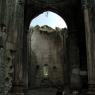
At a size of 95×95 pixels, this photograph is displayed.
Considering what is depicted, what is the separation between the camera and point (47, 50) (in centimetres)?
→ 2481

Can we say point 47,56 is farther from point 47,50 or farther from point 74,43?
point 74,43

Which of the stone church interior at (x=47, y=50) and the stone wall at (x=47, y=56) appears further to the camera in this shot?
the stone wall at (x=47, y=56)

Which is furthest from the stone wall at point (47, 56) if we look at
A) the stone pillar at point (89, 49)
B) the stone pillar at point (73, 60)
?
the stone pillar at point (89, 49)

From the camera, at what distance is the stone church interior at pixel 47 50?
3875 mm

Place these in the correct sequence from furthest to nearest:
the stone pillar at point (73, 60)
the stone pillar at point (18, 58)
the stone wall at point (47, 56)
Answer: the stone wall at point (47, 56) → the stone pillar at point (73, 60) → the stone pillar at point (18, 58)

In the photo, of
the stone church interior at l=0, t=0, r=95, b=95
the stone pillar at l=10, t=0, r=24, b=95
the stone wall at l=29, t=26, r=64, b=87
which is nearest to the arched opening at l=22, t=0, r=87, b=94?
the stone church interior at l=0, t=0, r=95, b=95

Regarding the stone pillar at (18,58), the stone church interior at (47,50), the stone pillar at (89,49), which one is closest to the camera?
the stone church interior at (47,50)

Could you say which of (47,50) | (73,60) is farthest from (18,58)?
(47,50)

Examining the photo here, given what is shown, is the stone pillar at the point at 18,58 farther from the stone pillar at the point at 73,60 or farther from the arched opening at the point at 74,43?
the stone pillar at the point at 73,60

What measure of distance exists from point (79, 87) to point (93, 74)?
17.2ft

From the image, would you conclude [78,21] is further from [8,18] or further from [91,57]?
[8,18]

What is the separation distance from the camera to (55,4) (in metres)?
18.2

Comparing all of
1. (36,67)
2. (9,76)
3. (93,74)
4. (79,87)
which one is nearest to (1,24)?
(9,76)

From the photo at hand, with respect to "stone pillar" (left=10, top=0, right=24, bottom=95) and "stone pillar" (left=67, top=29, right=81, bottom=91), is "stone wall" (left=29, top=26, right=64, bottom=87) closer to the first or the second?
"stone pillar" (left=67, top=29, right=81, bottom=91)
